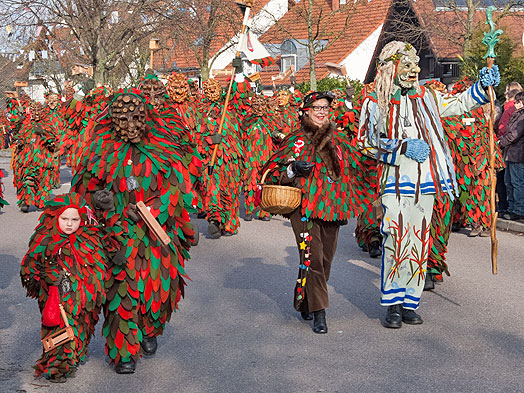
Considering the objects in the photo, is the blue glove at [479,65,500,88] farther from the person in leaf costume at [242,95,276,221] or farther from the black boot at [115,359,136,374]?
the person in leaf costume at [242,95,276,221]

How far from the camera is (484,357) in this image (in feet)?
19.7

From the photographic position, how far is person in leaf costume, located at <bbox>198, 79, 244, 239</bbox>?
11633 mm

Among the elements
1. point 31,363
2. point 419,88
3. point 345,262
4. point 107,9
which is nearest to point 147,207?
point 31,363

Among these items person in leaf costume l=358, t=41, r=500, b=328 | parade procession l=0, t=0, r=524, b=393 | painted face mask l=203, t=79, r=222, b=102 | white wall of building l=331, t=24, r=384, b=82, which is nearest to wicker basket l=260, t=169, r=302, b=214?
parade procession l=0, t=0, r=524, b=393

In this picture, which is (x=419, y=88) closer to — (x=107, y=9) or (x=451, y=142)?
(x=451, y=142)

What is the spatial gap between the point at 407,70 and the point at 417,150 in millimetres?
612

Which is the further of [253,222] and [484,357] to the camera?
[253,222]

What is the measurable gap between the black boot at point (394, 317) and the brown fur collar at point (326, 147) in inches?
43.2

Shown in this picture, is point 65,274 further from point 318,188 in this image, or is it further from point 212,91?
point 212,91

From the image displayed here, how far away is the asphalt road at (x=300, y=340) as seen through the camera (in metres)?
5.52

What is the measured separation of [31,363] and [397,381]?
2395mm

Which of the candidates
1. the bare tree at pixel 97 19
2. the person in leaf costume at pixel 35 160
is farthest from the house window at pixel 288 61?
the person in leaf costume at pixel 35 160

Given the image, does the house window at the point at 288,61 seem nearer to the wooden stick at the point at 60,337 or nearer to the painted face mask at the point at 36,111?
the painted face mask at the point at 36,111

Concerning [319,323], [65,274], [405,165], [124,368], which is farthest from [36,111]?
[65,274]
